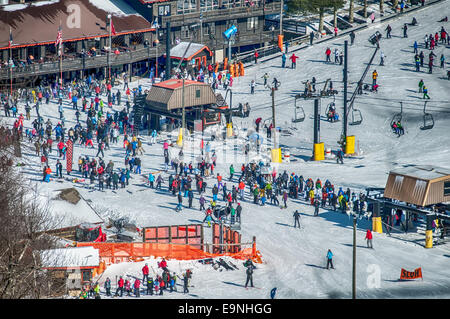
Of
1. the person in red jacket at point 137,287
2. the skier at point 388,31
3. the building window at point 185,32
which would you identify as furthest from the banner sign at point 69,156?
the skier at point 388,31

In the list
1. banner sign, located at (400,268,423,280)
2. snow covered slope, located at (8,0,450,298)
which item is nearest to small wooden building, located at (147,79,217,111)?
snow covered slope, located at (8,0,450,298)

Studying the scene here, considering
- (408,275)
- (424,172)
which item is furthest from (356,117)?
(408,275)

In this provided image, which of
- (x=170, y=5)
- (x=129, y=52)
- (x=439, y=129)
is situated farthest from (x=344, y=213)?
(x=170, y=5)

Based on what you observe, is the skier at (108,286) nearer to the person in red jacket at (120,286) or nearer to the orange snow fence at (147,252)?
the person in red jacket at (120,286)

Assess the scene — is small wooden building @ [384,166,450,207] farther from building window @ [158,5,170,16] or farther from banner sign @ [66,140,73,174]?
building window @ [158,5,170,16]

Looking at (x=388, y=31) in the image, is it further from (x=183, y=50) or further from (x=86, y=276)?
(x=86, y=276)
